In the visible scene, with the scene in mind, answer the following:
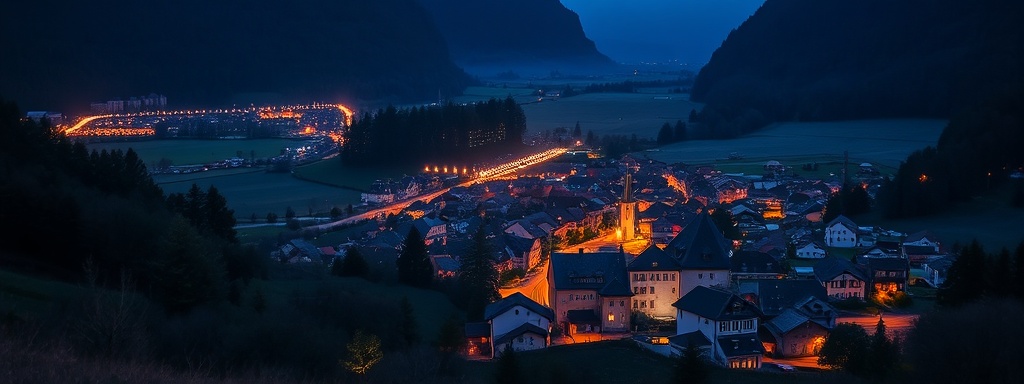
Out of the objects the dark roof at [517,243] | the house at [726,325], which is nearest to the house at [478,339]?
the house at [726,325]

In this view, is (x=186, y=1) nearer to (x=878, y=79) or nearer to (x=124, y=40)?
(x=124, y=40)

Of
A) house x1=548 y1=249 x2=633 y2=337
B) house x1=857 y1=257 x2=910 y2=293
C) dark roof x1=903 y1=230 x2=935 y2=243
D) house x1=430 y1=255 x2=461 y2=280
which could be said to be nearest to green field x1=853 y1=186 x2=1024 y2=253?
dark roof x1=903 y1=230 x2=935 y2=243

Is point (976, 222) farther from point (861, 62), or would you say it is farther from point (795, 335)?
point (861, 62)

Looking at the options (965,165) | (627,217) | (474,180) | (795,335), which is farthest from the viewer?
(474,180)

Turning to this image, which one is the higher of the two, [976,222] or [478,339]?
[976,222]

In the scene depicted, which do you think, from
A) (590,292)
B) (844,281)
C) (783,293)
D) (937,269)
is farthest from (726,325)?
(937,269)

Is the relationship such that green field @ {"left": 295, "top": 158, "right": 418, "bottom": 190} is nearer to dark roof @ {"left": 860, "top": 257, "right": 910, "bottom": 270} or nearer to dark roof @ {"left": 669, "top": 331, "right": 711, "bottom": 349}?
dark roof @ {"left": 860, "top": 257, "right": 910, "bottom": 270}
